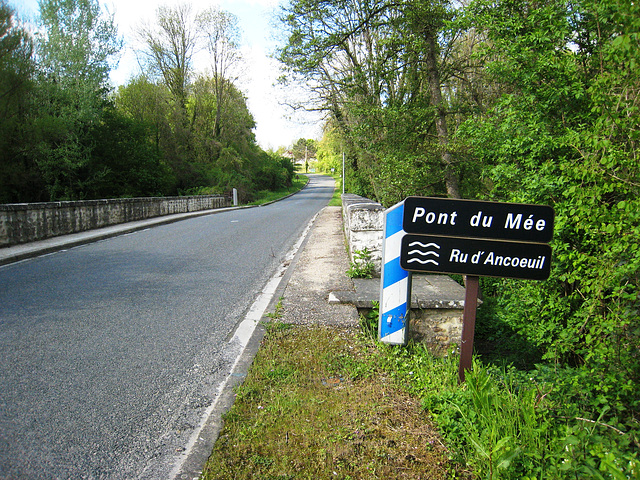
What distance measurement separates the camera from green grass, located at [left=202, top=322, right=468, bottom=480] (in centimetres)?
240

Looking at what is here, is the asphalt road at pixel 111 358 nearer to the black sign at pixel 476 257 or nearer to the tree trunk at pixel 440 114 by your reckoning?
the black sign at pixel 476 257

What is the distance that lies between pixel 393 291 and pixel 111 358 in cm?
255

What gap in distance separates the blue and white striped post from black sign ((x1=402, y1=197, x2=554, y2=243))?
2.45ft

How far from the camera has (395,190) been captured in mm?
11266

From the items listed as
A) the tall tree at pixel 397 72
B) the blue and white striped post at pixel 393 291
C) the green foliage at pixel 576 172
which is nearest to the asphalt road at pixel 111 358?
the blue and white striped post at pixel 393 291

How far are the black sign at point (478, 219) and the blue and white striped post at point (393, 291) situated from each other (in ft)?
2.45

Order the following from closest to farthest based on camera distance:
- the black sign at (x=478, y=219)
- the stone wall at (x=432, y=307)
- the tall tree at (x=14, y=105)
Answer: the black sign at (x=478, y=219) → the stone wall at (x=432, y=307) → the tall tree at (x=14, y=105)

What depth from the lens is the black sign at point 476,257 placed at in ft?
10.2

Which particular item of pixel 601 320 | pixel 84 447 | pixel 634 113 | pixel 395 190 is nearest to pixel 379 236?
pixel 601 320

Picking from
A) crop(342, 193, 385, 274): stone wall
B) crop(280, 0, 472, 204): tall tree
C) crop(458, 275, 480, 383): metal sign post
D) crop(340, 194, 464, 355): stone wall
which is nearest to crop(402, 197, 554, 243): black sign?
crop(458, 275, 480, 383): metal sign post

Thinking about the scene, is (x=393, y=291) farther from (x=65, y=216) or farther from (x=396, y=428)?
(x=65, y=216)

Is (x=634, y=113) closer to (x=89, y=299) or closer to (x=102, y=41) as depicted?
(x=89, y=299)

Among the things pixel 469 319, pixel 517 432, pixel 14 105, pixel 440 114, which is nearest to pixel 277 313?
pixel 469 319

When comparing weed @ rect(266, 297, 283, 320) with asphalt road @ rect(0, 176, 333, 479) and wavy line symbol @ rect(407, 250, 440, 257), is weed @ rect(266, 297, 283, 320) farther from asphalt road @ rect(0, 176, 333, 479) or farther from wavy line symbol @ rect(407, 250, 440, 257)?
wavy line symbol @ rect(407, 250, 440, 257)
